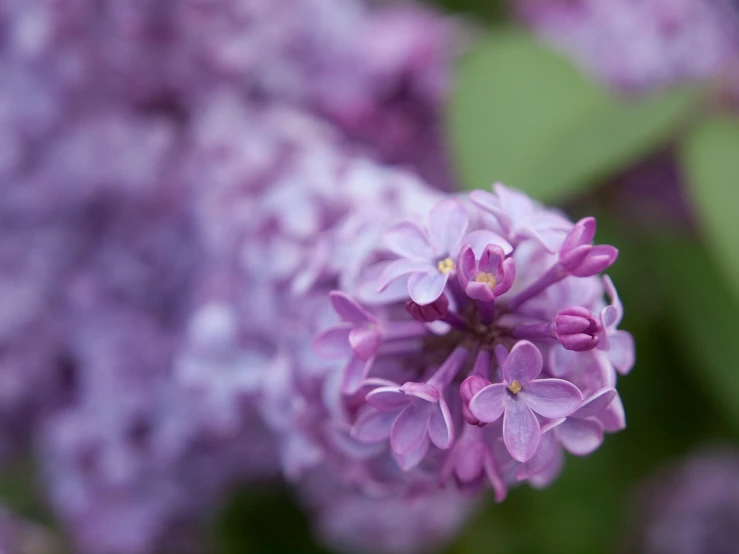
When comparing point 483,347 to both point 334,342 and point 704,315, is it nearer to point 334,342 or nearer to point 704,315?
point 334,342

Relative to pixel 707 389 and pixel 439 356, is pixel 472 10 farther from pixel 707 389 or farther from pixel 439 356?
pixel 439 356

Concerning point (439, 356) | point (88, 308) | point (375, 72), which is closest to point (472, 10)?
point (375, 72)

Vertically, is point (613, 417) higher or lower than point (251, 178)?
higher

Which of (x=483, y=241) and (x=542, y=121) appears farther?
(x=542, y=121)

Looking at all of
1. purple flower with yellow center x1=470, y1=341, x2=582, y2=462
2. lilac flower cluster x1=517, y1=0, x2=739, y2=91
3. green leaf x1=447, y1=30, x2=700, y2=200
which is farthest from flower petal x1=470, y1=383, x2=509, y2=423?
lilac flower cluster x1=517, y1=0, x2=739, y2=91

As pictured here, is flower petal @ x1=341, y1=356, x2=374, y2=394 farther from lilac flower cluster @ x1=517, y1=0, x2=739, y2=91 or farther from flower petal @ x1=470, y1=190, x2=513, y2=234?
lilac flower cluster @ x1=517, y1=0, x2=739, y2=91

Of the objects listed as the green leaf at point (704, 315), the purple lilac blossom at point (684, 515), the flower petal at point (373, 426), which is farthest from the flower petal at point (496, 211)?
the purple lilac blossom at point (684, 515)

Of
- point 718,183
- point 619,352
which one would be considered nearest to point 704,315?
point 718,183
